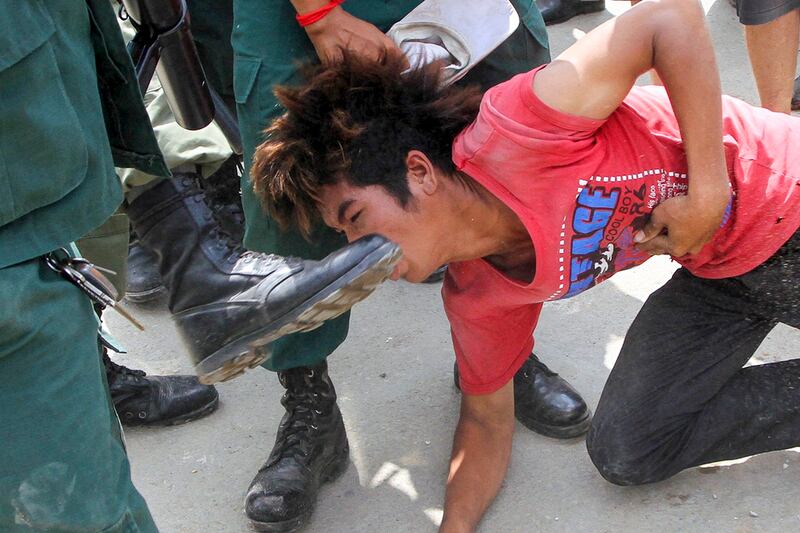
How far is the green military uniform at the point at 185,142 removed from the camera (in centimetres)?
221

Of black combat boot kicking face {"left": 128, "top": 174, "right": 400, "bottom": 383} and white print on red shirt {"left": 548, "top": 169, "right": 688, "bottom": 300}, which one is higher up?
black combat boot kicking face {"left": 128, "top": 174, "right": 400, "bottom": 383}

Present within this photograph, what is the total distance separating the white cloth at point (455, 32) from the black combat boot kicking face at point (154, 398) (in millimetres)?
1130

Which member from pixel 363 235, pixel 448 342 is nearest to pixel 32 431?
pixel 363 235

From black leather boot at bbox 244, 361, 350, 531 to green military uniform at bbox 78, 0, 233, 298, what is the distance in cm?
50

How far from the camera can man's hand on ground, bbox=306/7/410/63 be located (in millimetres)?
1832

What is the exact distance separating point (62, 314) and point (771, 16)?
2.62 meters

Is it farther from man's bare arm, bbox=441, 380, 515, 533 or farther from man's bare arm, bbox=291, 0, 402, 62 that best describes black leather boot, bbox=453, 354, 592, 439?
man's bare arm, bbox=291, 0, 402, 62

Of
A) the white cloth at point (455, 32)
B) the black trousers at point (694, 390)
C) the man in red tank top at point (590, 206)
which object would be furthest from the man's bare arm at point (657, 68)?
the black trousers at point (694, 390)

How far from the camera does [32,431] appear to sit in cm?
133

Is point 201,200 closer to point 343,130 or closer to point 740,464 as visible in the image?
point 343,130

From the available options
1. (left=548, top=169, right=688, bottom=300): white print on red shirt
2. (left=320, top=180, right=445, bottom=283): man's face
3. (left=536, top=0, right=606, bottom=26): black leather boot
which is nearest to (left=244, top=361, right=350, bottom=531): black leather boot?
(left=320, top=180, right=445, bottom=283): man's face

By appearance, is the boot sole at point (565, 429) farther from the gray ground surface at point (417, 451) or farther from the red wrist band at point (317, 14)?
the red wrist band at point (317, 14)

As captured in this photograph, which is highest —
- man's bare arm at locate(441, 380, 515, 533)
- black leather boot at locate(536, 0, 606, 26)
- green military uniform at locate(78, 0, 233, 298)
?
green military uniform at locate(78, 0, 233, 298)

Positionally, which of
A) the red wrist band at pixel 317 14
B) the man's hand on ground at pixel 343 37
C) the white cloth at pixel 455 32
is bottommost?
the white cloth at pixel 455 32
